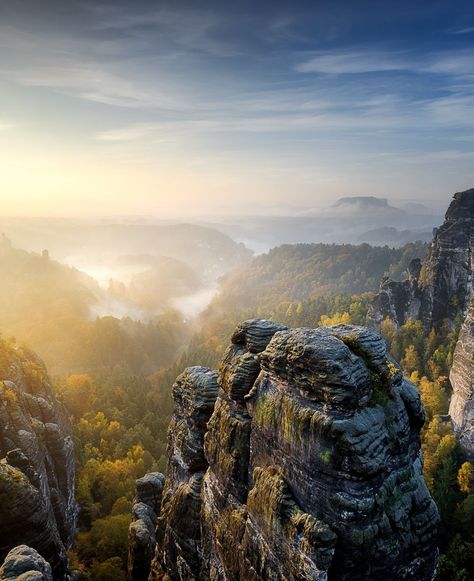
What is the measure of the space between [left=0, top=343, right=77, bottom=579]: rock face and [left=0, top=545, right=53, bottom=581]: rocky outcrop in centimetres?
533

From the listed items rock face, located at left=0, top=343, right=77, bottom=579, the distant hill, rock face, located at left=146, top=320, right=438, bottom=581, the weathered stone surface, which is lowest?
the distant hill

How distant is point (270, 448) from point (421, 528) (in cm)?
536

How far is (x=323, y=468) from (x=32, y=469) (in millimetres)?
21711

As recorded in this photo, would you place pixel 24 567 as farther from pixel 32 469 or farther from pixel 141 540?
pixel 141 540

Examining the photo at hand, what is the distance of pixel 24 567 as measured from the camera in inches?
621

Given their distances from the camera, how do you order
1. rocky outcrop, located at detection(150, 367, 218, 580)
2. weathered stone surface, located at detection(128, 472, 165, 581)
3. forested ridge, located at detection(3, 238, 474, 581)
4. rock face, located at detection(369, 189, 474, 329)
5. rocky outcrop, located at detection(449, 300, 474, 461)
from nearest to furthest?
1. rocky outcrop, located at detection(150, 367, 218, 580)
2. weathered stone surface, located at detection(128, 472, 165, 581)
3. forested ridge, located at detection(3, 238, 474, 581)
4. rocky outcrop, located at detection(449, 300, 474, 461)
5. rock face, located at detection(369, 189, 474, 329)

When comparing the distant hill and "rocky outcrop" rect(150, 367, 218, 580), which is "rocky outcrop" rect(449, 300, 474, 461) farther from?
the distant hill

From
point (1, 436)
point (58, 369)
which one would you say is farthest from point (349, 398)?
point (58, 369)

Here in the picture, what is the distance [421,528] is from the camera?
13312 millimetres

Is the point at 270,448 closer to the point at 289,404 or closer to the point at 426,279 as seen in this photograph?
the point at 289,404

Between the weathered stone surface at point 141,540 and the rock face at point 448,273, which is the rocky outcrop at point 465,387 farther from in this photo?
the weathered stone surface at point 141,540

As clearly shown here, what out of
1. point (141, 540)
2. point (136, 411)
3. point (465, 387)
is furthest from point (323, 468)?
point (136, 411)

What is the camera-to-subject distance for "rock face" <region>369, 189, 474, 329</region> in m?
75.9

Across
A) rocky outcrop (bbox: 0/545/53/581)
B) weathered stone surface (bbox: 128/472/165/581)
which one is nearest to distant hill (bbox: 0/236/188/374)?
weathered stone surface (bbox: 128/472/165/581)
